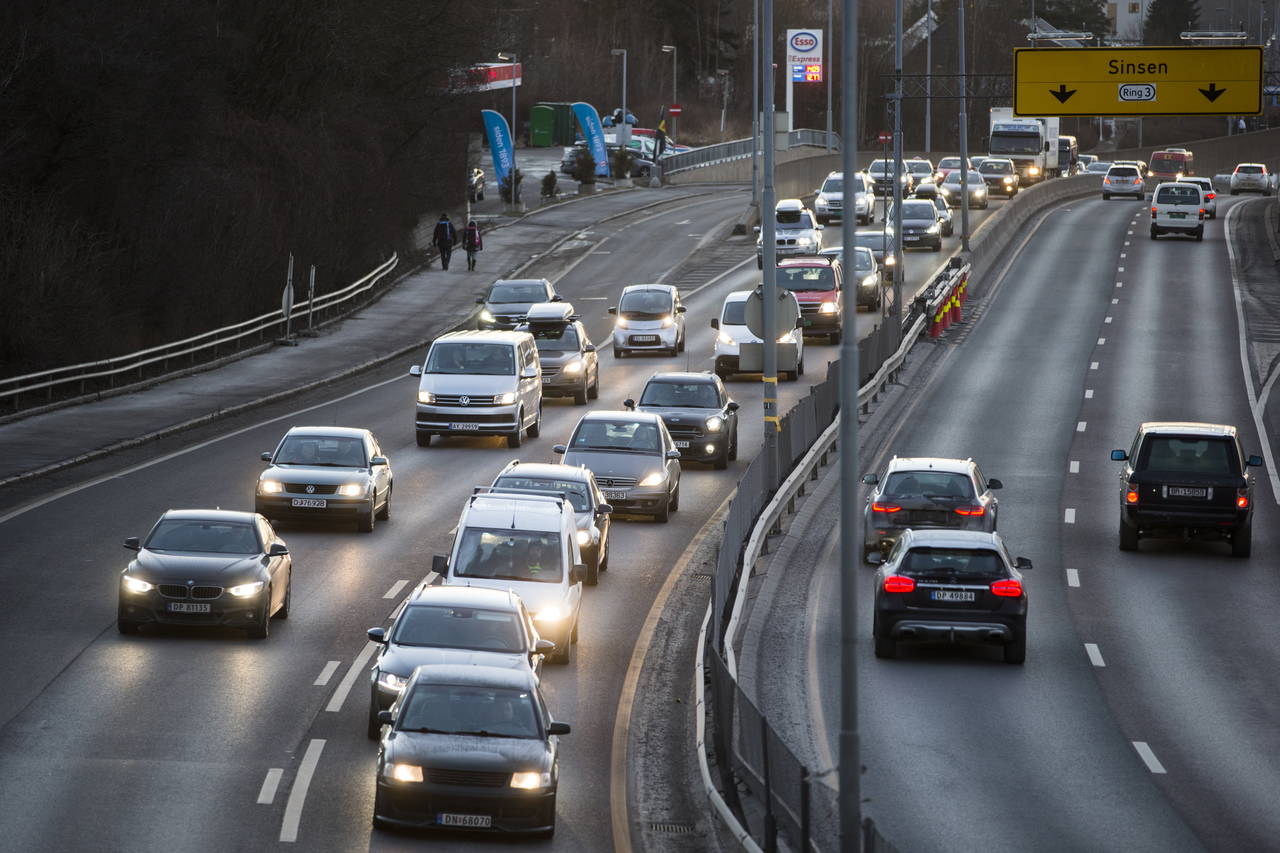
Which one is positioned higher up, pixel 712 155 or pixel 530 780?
pixel 712 155

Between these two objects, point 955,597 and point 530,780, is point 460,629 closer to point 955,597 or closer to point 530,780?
point 530,780

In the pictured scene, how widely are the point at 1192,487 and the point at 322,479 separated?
40.5ft

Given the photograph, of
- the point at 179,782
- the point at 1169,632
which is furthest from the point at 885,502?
the point at 179,782

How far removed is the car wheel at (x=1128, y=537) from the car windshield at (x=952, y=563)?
787cm

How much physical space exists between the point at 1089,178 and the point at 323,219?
158 feet

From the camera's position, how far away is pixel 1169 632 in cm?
2439

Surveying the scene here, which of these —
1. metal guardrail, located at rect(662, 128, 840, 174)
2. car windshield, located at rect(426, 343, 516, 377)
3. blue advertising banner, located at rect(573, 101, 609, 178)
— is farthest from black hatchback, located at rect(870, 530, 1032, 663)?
metal guardrail, located at rect(662, 128, 840, 174)

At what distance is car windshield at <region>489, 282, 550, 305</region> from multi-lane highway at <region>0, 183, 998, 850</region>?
1375cm

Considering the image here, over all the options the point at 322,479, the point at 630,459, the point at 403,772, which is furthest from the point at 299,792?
the point at 630,459

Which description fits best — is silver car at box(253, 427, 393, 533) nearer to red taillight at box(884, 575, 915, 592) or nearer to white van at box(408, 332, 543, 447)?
white van at box(408, 332, 543, 447)

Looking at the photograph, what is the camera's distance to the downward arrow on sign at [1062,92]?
28.1 meters

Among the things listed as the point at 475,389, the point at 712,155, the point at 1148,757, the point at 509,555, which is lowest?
the point at 1148,757

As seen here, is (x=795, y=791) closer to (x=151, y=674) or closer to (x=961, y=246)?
(x=151, y=674)

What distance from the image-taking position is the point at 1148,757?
1853 cm
